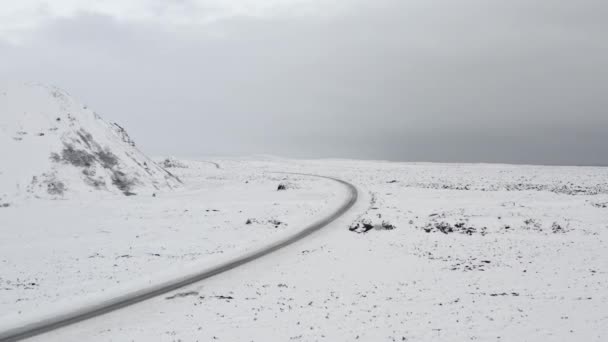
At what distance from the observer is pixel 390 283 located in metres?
19.6

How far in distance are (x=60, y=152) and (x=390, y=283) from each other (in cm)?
4410

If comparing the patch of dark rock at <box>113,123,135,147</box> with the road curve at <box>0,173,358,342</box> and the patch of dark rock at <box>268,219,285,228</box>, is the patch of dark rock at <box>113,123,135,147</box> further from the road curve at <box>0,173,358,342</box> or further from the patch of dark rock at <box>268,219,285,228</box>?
the road curve at <box>0,173,358,342</box>

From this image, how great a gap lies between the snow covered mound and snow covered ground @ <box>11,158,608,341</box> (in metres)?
10.6

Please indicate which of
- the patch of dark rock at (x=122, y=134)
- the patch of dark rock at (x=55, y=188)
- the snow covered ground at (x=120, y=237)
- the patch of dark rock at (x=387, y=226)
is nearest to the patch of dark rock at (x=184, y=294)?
the snow covered ground at (x=120, y=237)

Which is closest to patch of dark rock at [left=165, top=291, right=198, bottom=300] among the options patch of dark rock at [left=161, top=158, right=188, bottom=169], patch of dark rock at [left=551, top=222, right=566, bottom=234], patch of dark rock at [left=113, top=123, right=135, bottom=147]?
patch of dark rock at [left=551, top=222, right=566, bottom=234]

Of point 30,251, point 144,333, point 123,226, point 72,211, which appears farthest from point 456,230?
point 72,211

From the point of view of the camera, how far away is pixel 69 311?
1662cm

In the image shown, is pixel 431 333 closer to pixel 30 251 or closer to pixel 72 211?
pixel 30 251

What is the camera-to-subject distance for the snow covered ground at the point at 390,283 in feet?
46.7

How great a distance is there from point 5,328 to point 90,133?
45601 millimetres

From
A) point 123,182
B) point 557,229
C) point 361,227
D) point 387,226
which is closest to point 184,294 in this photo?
point 361,227

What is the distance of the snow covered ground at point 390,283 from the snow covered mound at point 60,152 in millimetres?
10574

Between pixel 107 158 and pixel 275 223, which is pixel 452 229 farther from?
pixel 107 158

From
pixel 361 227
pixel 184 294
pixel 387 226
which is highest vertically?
pixel 387 226
